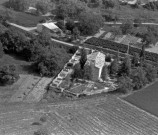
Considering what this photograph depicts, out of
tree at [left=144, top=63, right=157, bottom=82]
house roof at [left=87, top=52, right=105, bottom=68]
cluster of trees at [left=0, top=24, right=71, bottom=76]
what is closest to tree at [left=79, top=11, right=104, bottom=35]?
cluster of trees at [left=0, top=24, right=71, bottom=76]

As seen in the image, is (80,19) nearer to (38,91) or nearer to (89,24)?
(89,24)

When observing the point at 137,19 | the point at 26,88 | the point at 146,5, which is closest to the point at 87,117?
the point at 26,88

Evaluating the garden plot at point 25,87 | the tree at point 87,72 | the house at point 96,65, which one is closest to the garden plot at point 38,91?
the garden plot at point 25,87

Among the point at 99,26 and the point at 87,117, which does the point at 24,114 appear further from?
the point at 99,26

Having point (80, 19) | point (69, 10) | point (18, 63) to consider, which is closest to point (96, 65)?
point (18, 63)

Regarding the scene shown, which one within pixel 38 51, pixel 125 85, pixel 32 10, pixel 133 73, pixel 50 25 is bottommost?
pixel 125 85
